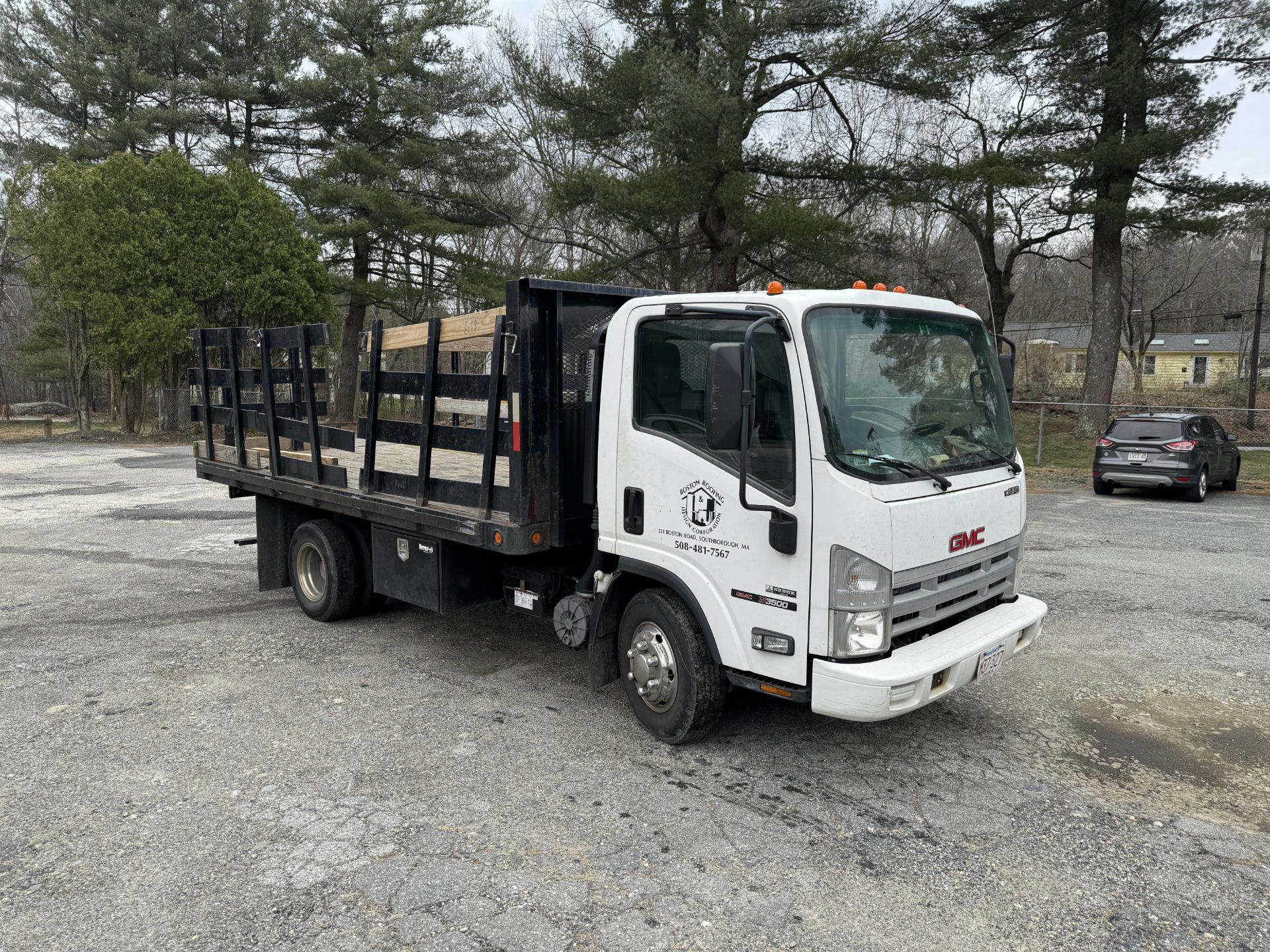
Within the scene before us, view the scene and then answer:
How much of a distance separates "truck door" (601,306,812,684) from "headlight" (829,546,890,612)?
132 mm

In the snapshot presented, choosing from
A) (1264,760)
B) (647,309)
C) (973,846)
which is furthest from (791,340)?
(1264,760)

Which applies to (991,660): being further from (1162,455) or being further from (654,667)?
(1162,455)

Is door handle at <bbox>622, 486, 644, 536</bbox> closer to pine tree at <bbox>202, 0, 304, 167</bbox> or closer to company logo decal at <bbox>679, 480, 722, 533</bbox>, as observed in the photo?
company logo decal at <bbox>679, 480, 722, 533</bbox>

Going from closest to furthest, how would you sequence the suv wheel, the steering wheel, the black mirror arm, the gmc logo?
the black mirror arm, the gmc logo, the steering wheel, the suv wheel

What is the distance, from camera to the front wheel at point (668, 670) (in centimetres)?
424

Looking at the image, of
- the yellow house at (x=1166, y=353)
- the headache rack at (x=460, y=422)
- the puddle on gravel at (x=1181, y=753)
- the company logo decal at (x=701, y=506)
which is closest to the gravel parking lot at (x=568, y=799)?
the puddle on gravel at (x=1181, y=753)

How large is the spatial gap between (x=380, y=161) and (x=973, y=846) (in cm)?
2665

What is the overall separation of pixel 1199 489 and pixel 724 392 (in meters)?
14.2

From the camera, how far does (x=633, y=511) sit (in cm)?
445

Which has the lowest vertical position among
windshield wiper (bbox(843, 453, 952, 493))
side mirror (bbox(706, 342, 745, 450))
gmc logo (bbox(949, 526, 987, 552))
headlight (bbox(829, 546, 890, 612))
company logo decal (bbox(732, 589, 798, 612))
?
company logo decal (bbox(732, 589, 798, 612))

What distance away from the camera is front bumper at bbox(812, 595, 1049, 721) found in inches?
143

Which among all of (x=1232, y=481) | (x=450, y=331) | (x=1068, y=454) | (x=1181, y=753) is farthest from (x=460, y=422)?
(x=1068, y=454)

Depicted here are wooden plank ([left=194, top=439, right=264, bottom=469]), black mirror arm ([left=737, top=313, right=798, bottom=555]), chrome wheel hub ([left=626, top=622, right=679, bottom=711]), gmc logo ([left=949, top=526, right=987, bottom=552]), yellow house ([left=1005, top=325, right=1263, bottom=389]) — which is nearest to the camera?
black mirror arm ([left=737, top=313, right=798, bottom=555])

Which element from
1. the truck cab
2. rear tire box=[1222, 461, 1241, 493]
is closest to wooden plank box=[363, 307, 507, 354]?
the truck cab
